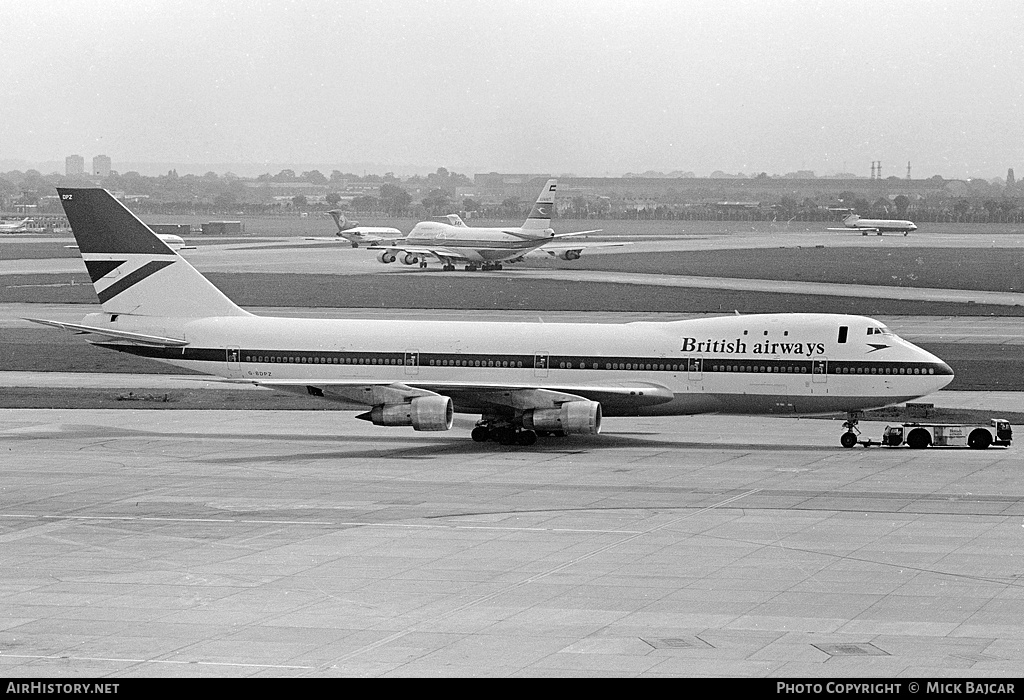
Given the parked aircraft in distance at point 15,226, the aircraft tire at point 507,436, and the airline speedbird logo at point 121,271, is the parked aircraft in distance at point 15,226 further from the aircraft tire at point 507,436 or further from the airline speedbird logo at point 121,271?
the aircraft tire at point 507,436

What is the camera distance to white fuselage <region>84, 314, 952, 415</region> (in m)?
45.7

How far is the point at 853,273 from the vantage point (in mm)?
123625

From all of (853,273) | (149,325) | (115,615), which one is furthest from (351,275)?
(115,615)

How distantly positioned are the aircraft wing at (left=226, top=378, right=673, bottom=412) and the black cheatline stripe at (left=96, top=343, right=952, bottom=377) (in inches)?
31.5

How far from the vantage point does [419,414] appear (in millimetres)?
45000

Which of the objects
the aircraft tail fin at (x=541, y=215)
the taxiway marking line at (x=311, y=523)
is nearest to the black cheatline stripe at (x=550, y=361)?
the taxiway marking line at (x=311, y=523)

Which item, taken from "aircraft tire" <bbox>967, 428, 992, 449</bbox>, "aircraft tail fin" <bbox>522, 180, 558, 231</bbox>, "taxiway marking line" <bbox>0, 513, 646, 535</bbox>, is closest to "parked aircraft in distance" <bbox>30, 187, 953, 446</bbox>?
"aircraft tire" <bbox>967, 428, 992, 449</bbox>

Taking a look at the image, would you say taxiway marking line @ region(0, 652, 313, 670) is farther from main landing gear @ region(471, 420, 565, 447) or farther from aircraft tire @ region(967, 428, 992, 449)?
aircraft tire @ region(967, 428, 992, 449)

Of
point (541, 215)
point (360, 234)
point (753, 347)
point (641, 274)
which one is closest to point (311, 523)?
point (753, 347)

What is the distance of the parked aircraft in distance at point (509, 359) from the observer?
45625 mm

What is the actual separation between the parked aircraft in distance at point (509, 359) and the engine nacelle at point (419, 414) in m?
0.05

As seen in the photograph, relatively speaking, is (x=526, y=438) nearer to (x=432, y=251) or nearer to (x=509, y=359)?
(x=509, y=359)
